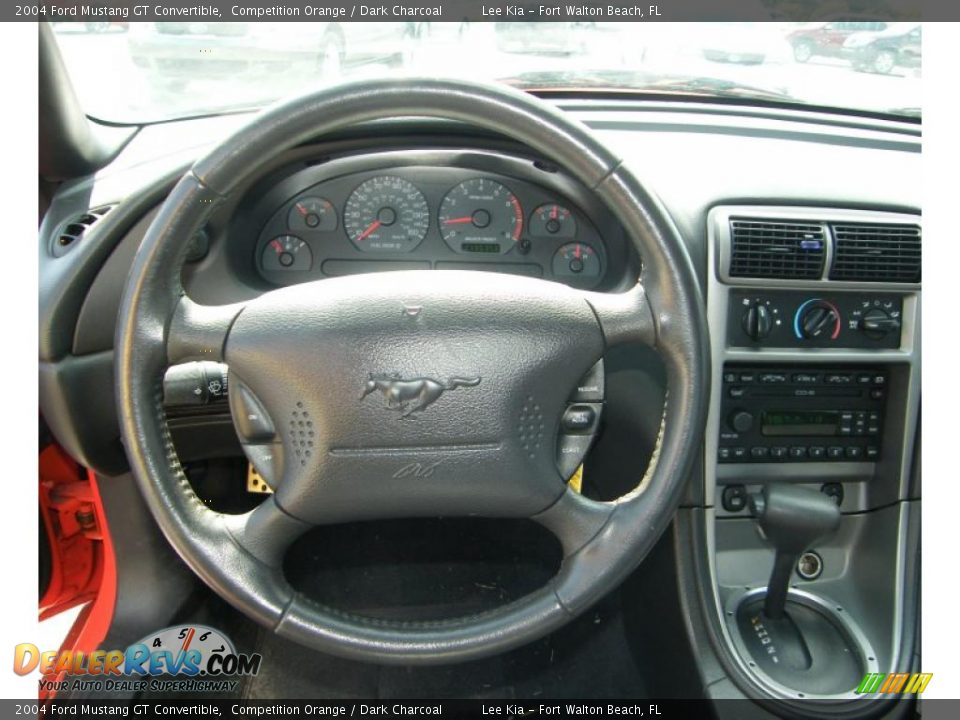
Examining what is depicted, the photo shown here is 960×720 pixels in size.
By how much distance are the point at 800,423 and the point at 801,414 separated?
0.8 inches

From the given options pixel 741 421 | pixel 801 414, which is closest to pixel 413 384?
pixel 741 421

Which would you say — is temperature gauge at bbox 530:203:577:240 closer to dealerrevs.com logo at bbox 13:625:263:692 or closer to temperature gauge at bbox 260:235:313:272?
temperature gauge at bbox 260:235:313:272

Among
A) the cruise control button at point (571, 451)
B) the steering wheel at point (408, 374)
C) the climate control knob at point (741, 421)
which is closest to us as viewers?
the steering wheel at point (408, 374)

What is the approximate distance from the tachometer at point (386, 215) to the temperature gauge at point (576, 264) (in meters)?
0.27

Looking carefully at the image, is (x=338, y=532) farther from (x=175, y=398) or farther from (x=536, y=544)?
(x=175, y=398)

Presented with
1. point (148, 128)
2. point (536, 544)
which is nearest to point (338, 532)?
point (536, 544)

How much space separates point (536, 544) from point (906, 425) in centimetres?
89

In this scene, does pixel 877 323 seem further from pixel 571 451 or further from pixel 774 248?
pixel 571 451

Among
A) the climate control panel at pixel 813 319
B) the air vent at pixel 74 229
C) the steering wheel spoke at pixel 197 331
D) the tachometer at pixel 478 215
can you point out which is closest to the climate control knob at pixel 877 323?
the climate control panel at pixel 813 319

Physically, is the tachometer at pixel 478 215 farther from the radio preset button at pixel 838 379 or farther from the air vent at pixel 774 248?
the radio preset button at pixel 838 379

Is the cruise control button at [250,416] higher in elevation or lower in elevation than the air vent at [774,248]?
lower

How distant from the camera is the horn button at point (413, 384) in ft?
3.38

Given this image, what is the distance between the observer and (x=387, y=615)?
1876mm

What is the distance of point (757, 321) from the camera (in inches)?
55.2
